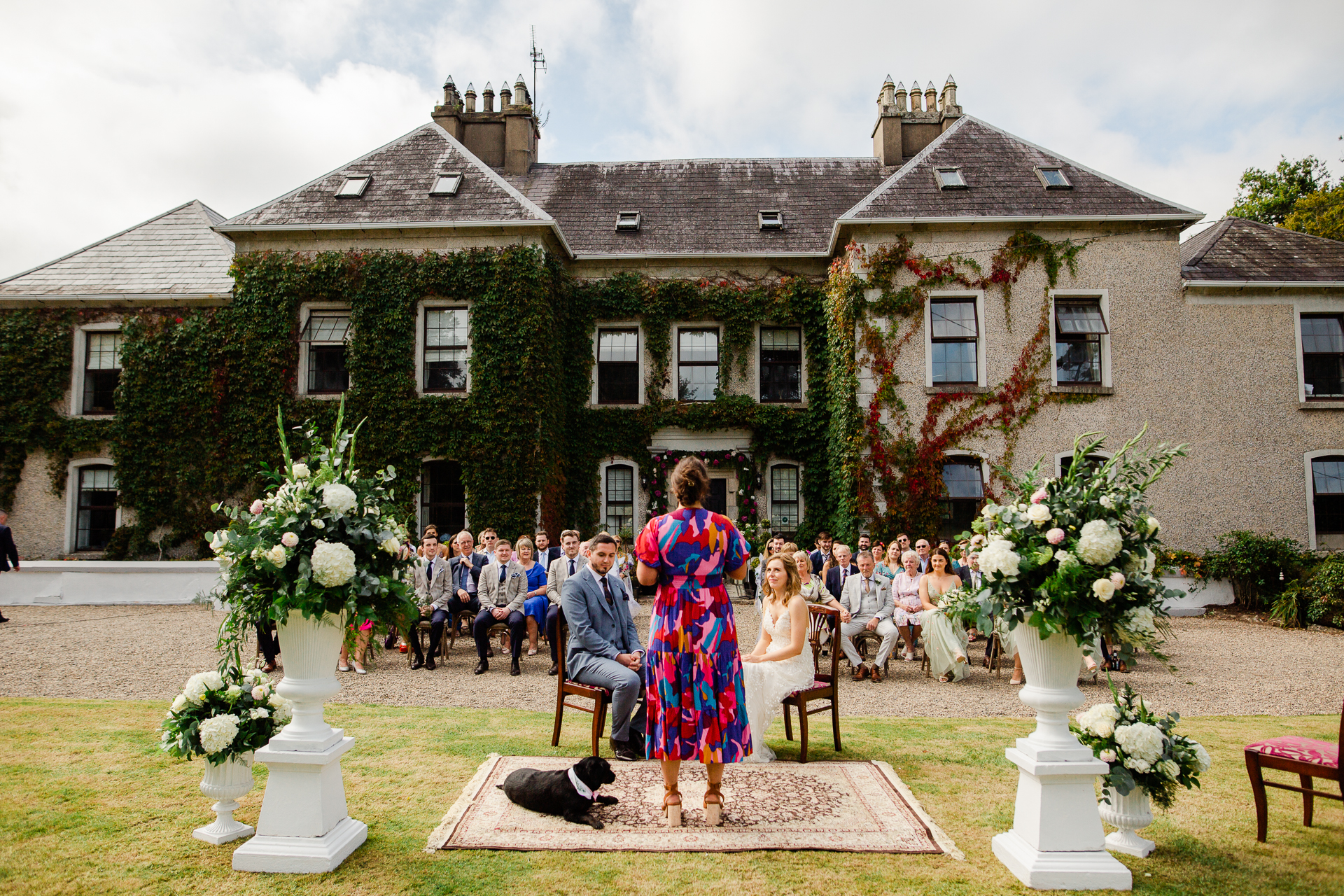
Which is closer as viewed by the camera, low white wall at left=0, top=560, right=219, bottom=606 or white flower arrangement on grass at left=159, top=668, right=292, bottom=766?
white flower arrangement on grass at left=159, top=668, right=292, bottom=766

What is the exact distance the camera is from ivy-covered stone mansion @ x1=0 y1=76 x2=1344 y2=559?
46.1 feet

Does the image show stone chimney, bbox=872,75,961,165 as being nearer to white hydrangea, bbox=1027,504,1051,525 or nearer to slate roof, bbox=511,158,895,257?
slate roof, bbox=511,158,895,257

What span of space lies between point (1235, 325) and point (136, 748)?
17690 millimetres

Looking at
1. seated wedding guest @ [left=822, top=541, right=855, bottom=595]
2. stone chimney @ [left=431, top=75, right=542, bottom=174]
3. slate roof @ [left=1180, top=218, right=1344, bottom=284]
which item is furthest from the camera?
stone chimney @ [left=431, top=75, right=542, bottom=174]

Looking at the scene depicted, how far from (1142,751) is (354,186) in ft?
52.3

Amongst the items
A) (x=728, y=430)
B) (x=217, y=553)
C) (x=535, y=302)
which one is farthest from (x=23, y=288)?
(x=217, y=553)

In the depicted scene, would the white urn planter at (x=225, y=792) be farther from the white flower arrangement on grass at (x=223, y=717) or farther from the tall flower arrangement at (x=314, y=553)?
the tall flower arrangement at (x=314, y=553)

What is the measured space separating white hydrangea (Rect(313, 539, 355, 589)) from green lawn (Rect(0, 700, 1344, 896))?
1374 millimetres

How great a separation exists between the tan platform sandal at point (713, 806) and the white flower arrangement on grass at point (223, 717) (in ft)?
7.62

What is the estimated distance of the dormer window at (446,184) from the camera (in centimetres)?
1499

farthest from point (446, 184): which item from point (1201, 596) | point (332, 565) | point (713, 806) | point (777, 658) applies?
point (1201, 596)

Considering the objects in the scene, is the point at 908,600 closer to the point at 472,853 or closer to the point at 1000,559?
the point at 1000,559

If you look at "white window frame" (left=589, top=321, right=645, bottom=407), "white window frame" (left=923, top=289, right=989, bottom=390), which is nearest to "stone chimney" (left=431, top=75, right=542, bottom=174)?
"white window frame" (left=589, top=321, right=645, bottom=407)

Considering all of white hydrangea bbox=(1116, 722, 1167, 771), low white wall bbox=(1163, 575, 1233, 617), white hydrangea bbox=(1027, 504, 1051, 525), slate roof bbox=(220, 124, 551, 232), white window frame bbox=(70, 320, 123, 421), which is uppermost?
slate roof bbox=(220, 124, 551, 232)
